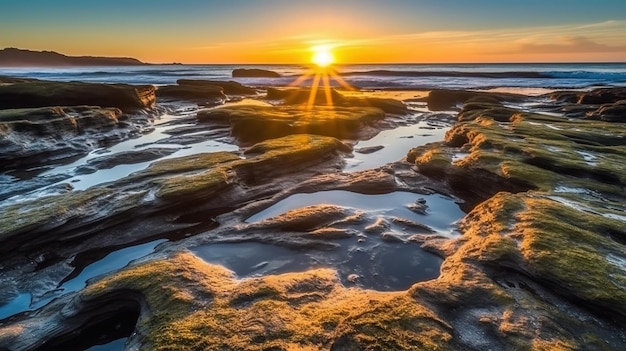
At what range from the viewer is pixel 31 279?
12703 mm

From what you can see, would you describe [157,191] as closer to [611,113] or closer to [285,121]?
[285,121]

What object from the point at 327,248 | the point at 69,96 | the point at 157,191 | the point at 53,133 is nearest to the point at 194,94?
the point at 69,96

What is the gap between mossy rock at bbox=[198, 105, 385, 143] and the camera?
35375 millimetres

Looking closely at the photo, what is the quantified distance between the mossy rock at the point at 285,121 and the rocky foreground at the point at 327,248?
7.16 metres

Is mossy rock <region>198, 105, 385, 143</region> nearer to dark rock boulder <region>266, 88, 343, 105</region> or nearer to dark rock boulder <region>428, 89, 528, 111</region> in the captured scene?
dark rock boulder <region>266, 88, 343, 105</region>

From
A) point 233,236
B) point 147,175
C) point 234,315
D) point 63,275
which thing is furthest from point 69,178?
point 234,315

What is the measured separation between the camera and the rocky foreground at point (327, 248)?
28.8 feet

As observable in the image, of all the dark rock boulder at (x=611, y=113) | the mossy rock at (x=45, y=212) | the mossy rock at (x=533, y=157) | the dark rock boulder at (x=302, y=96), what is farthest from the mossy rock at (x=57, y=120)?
the dark rock boulder at (x=611, y=113)

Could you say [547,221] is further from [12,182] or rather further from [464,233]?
[12,182]

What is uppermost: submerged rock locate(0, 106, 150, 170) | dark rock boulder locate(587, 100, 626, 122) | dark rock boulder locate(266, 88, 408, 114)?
submerged rock locate(0, 106, 150, 170)

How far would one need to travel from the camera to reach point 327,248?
14.2m

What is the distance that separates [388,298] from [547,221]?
6.74 m

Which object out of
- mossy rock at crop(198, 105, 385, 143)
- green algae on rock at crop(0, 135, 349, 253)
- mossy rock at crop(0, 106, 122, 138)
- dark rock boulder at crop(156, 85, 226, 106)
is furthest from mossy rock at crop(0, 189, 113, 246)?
dark rock boulder at crop(156, 85, 226, 106)

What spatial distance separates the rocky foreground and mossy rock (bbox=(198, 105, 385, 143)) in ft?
23.5
